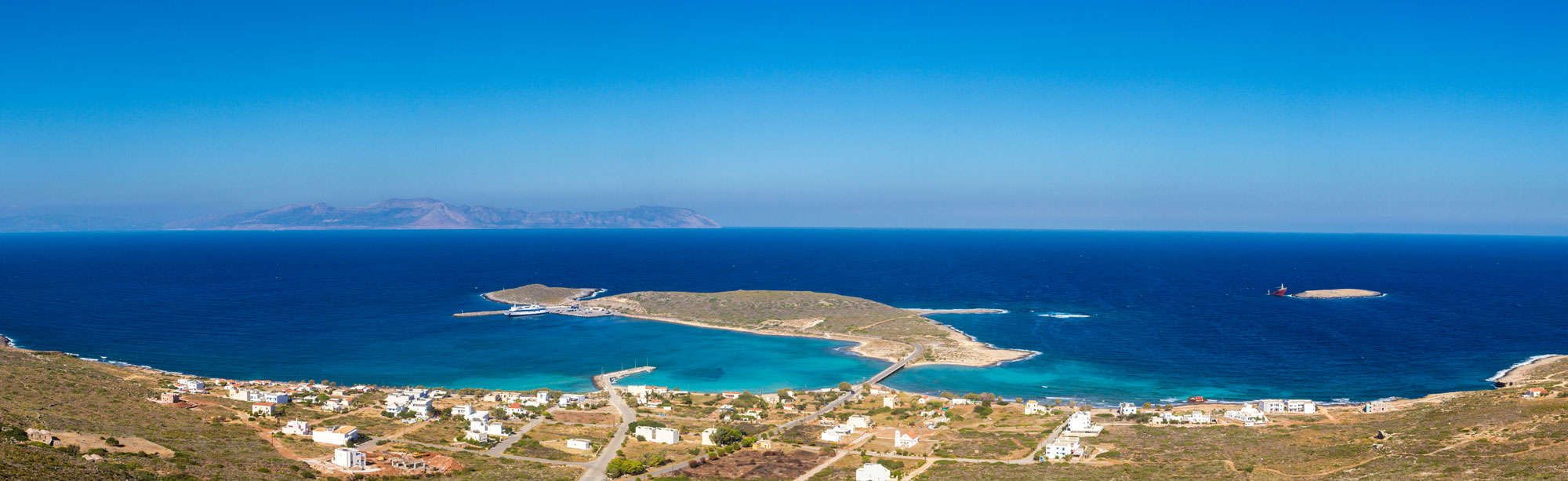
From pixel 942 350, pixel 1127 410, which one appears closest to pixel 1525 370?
pixel 1127 410

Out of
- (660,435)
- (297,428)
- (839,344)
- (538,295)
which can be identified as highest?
(297,428)

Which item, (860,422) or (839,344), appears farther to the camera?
(839,344)

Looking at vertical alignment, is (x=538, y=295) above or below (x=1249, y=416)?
above

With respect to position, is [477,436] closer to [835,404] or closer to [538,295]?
[835,404]

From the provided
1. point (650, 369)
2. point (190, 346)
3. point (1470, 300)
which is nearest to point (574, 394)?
point (650, 369)

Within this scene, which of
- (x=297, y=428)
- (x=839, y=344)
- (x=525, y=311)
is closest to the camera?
(x=297, y=428)

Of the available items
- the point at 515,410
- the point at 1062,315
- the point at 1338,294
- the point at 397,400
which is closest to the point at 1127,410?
the point at 515,410

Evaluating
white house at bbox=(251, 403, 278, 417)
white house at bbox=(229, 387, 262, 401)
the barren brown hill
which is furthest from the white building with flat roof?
the barren brown hill

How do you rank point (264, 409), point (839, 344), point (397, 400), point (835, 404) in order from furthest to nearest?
point (839, 344) < point (835, 404) < point (397, 400) < point (264, 409)
